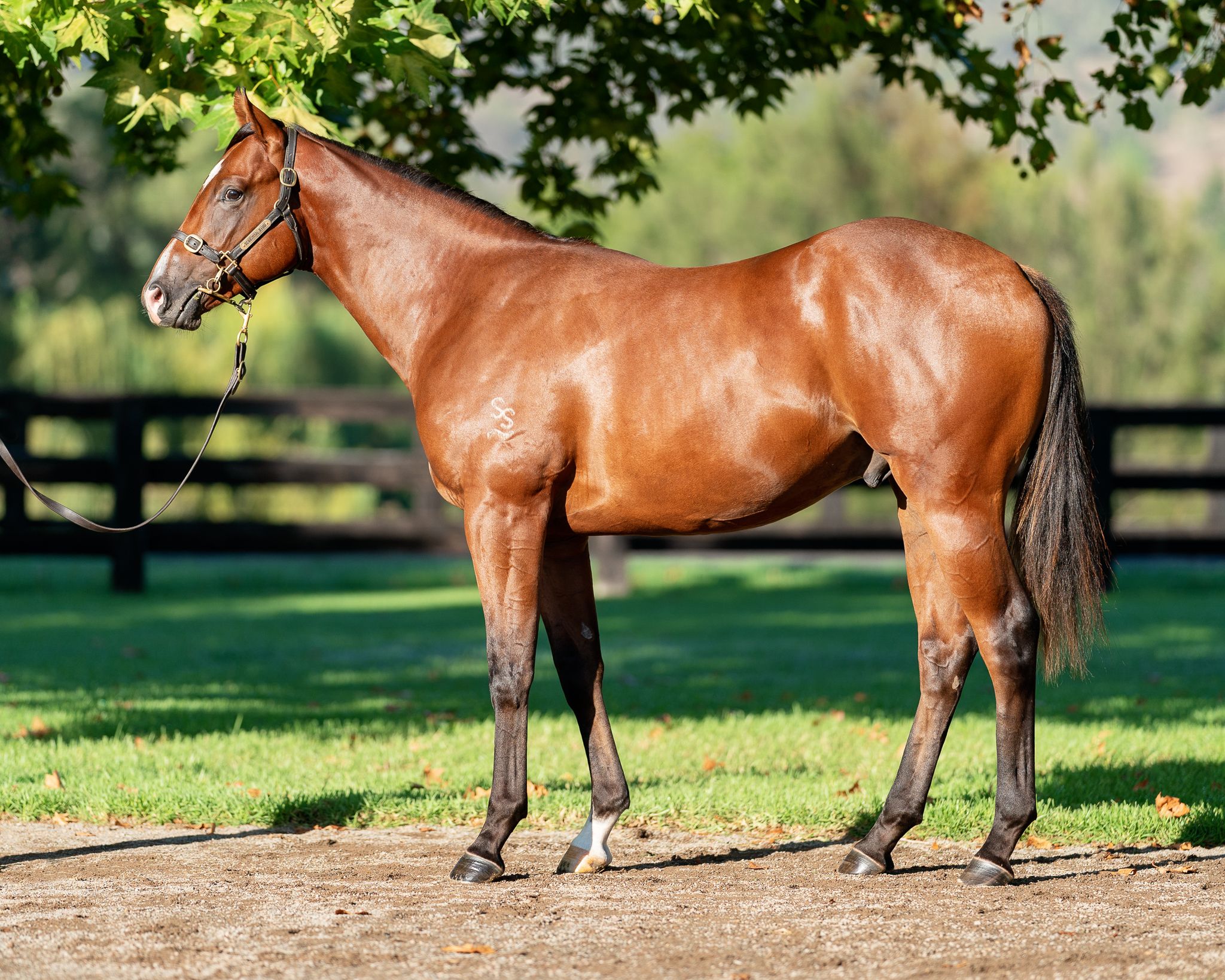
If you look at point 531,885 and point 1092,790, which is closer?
point 531,885

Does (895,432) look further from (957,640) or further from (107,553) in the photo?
(107,553)

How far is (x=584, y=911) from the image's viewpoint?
4262 millimetres

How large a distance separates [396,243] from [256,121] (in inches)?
23.9

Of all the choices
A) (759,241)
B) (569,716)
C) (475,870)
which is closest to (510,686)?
(475,870)

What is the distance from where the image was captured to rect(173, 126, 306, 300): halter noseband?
488 centimetres

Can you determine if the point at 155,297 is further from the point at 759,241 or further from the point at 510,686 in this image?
the point at 759,241

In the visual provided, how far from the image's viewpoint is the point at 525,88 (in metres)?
8.23

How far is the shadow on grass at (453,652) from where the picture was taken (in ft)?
27.4

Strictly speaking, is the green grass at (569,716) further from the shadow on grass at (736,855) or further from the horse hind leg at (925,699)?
the horse hind leg at (925,699)

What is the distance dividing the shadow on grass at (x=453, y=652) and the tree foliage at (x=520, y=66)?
2.99 metres

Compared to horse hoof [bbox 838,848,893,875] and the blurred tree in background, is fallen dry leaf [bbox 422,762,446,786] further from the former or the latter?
the blurred tree in background

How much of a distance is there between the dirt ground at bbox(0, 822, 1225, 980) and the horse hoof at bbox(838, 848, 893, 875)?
36 millimetres

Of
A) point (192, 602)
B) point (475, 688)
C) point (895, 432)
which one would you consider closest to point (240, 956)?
point (895, 432)

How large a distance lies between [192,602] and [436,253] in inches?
388
